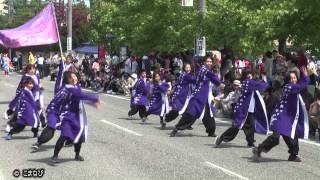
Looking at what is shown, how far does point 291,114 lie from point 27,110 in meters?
5.35

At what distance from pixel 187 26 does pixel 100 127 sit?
39.2 feet

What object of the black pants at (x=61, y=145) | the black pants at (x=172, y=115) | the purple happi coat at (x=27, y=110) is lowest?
the black pants at (x=172, y=115)

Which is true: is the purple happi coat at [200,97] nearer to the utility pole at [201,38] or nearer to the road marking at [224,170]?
the road marking at [224,170]

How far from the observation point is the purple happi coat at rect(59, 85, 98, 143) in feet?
33.7

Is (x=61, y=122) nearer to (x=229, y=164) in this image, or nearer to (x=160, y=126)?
(x=229, y=164)

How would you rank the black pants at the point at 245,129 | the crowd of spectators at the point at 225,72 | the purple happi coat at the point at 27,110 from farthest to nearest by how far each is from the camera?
the crowd of spectators at the point at 225,72 < the purple happi coat at the point at 27,110 < the black pants at the point at 245,129

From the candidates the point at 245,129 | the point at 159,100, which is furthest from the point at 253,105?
the point at 159,100

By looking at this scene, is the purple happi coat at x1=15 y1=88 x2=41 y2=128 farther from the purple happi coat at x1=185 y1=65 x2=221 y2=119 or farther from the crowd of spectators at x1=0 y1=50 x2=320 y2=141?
the purple happi coat at x1=185 y1=65 x2=221 y2=119

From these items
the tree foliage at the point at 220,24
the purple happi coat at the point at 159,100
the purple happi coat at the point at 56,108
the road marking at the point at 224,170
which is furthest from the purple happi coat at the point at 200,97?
the tree foliage at the point at 220,24

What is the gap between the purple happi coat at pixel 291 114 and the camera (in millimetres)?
10828

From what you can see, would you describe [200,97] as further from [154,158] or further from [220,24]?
[220,24]

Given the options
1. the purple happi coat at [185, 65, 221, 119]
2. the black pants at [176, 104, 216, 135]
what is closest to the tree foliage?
the purple happi coat at [185, 65, 221, 119]

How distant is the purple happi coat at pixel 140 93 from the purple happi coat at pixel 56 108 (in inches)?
236

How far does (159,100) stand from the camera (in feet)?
53.1
